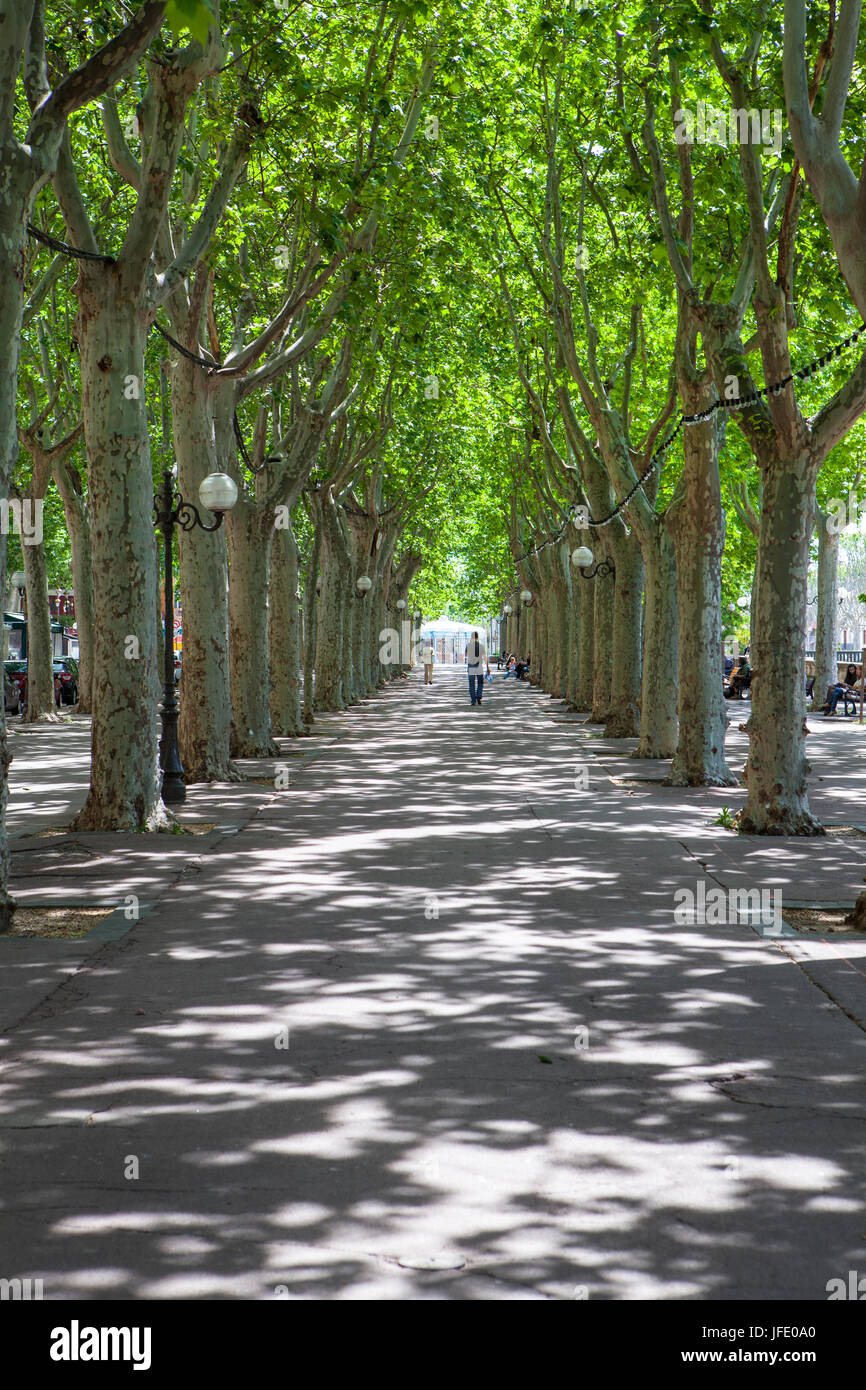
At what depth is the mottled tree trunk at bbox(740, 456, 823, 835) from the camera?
12281mm

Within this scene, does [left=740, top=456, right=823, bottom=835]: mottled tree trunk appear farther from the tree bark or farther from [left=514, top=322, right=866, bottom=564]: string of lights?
the tree bark

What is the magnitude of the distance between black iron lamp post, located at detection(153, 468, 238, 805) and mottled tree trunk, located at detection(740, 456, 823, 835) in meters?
5.46

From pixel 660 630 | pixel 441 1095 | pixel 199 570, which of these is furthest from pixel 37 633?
pixel 441 1095

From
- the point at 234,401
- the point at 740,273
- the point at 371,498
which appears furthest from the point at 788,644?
the point at 371,498

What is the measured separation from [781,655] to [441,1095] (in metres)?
7.80

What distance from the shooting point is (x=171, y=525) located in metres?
15.8

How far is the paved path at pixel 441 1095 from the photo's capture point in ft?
12.7

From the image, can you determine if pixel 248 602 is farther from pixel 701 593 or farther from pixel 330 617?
pixel 330 617

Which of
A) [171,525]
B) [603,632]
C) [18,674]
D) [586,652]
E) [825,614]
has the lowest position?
[18,674]

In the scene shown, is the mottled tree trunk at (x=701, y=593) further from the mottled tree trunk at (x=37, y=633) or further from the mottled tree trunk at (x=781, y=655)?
the mottled tree trunk at (x=37, y=633)

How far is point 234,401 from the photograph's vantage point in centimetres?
1788

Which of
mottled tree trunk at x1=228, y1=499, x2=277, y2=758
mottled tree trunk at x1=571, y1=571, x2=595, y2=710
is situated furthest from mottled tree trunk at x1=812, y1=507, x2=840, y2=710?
mottled tree trunk at x1=228, y1=499, x2=277, y2=758

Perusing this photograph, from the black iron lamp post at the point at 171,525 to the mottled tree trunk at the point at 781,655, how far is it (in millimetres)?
5456

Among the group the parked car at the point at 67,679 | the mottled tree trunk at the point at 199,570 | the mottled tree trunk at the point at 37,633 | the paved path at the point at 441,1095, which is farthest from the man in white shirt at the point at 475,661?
the paved path at the point at 441,1095
